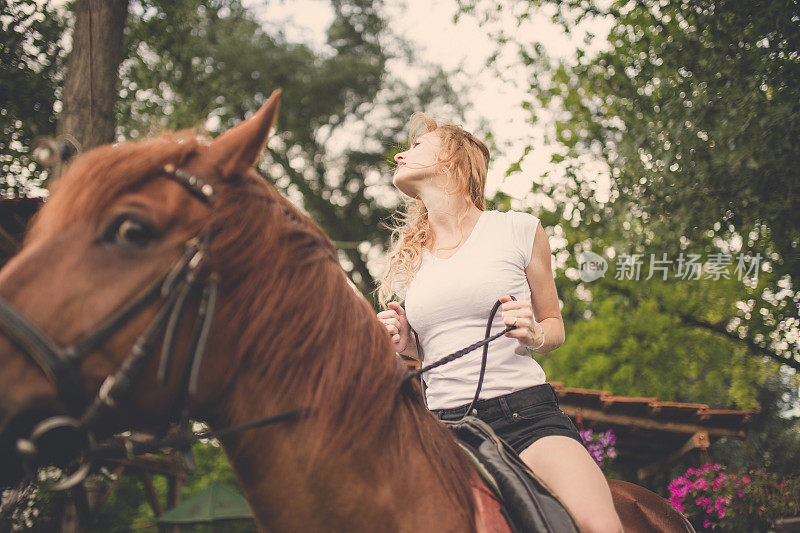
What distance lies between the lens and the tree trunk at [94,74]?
17.4ft

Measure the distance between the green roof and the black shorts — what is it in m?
8.33

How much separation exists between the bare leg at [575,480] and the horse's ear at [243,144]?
138 centimetres

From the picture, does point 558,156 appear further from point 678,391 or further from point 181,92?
point 678,391

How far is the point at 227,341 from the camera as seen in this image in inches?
51.5

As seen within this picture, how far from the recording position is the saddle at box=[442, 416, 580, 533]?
5.14 ft

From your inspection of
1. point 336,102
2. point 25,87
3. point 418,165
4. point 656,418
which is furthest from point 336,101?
point 418,165

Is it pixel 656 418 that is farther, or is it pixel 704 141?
pixel 656 418

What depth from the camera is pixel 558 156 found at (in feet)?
27.0

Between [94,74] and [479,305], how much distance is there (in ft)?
17.6

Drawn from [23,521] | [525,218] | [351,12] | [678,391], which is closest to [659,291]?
[678,391]

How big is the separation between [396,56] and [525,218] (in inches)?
717

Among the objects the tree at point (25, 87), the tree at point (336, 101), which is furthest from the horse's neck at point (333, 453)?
the tree at point (336, 101)
